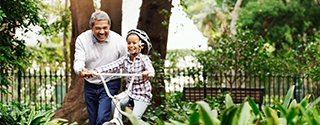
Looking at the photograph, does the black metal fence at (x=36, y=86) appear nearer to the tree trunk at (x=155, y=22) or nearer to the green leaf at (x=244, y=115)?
the tree trunk at (x=155, y=22)

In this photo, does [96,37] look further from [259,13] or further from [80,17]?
[259,13]

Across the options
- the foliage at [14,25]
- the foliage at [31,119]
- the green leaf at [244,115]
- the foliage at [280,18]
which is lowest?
the foliage at [31,119]

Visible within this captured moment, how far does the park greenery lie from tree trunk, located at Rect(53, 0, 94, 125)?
0.35 m

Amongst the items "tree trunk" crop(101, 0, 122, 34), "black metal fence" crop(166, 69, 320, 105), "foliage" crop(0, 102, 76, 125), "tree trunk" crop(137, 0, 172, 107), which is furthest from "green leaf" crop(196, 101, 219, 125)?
"tree trunk" crop(101, 0, 122, 34)

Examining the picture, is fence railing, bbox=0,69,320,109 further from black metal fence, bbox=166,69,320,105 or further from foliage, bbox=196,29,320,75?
foliage, bbox=196,29,320,75

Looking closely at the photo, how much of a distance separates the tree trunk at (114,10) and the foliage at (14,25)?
1.12 metres

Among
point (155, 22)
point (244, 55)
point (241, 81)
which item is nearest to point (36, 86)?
point (241, 81)

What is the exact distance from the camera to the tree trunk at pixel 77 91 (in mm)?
9680

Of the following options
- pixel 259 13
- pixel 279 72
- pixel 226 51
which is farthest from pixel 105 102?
pixel 259 13

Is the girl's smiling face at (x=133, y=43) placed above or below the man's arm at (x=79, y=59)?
above

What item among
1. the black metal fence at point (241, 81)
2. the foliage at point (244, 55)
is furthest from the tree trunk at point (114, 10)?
the foliage at point (244, 55)

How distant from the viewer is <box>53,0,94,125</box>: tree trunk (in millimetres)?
9680

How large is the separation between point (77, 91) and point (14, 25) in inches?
65.6

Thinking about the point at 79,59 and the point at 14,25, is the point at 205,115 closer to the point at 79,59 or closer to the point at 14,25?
the point at 79,59
